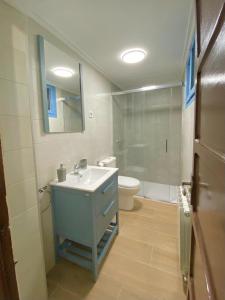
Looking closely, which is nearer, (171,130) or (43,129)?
(43,129)

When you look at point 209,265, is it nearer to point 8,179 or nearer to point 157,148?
point 8,179

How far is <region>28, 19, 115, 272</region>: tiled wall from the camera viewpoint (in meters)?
1.33

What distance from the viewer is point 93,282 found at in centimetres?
135

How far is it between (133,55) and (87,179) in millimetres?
1623

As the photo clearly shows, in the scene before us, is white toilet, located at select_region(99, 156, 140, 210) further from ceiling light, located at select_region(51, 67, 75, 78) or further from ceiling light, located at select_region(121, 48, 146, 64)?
ceiling light, located at select_region(121, 48, 146, 64)

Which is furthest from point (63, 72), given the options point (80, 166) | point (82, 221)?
point (82, 221)

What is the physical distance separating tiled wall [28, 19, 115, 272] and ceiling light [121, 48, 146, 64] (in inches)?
20.3

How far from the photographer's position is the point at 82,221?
135cm

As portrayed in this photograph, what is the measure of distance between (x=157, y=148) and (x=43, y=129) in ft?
8.05

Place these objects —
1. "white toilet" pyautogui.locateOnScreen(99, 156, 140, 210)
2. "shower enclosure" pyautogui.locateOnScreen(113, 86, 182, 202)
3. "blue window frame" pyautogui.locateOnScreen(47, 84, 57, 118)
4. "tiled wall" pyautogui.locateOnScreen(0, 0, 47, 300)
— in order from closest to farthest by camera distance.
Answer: "tiled wall" pyautogui.locateOnScreen(0, 0, 47, 300)
"blue window frame" pyautogui.locateOnScreen(47, 84, 57, 118)
"white toilet" pyautogui.locateOnScreen(99, 156, 140, 210)
"shower enclosure" pyautogui.locateOnScreen(113, 86, 182, 202)

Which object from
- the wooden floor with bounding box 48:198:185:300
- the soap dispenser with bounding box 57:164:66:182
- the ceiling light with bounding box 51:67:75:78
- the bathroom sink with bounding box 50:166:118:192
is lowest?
the wooden floor with bounding box 48:198:185:300

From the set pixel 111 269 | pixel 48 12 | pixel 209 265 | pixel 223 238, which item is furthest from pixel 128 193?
pixel 48 12

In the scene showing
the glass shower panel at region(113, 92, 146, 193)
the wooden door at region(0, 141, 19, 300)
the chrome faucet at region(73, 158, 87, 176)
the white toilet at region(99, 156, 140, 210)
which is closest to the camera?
the wooden door at region(0, 141, 19, 300)

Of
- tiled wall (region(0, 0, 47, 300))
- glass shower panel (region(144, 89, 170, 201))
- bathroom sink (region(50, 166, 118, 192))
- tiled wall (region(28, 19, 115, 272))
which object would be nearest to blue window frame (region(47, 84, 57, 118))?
tiled wall (region(28, 19, 115, 272))
